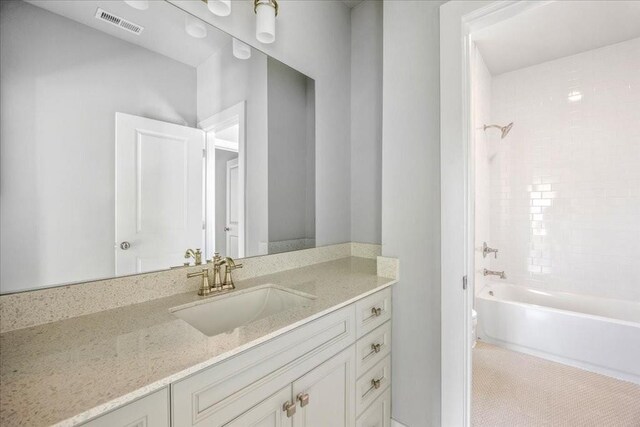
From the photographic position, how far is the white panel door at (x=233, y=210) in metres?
1.41

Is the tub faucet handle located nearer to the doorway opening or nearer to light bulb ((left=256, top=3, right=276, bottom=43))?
the doorway opening

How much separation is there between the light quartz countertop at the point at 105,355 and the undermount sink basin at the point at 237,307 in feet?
0.18

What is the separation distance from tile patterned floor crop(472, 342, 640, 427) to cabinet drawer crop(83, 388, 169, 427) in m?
1.77

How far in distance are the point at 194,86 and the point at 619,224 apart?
3451 mm

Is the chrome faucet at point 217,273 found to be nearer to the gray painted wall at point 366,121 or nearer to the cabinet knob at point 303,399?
the cabinet knob at point 303,399

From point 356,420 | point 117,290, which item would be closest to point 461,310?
point 356,420

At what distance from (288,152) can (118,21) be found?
0.95 metres

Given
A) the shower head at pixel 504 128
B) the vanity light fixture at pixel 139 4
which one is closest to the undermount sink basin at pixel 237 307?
the vanity light fixture at pixel 139 4

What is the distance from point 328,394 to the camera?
1046 millimetres

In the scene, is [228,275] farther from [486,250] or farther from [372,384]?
[486,250]

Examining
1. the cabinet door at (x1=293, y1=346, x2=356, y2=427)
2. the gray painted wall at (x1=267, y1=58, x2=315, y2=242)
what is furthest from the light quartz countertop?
the gray painted wall at (x1=267, y1=58, x2=315, y2=242)

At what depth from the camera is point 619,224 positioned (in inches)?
94.7

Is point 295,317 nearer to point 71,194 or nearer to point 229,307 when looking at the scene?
point 229,307

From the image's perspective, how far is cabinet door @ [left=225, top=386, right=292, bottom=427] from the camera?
0.78 m
